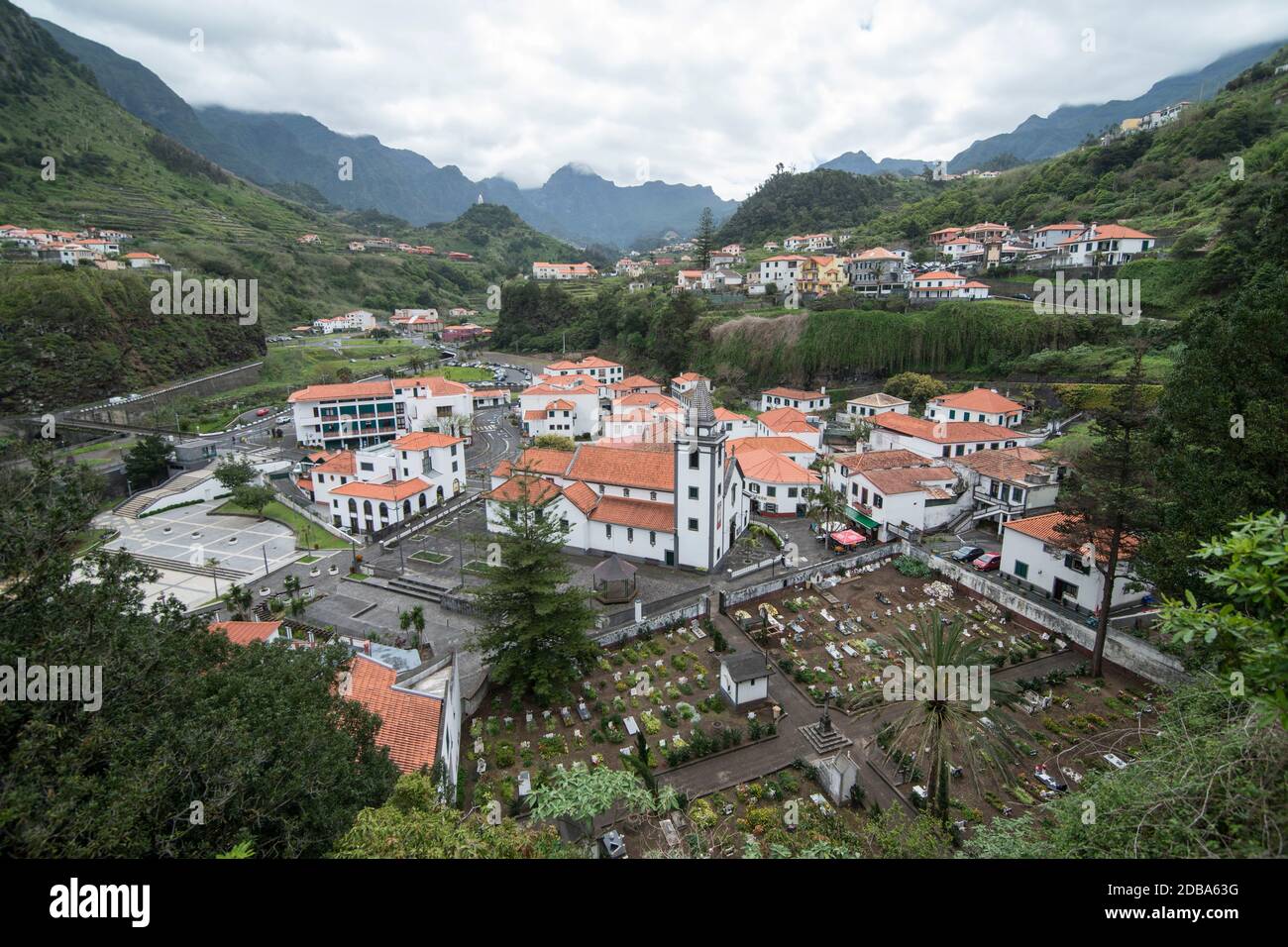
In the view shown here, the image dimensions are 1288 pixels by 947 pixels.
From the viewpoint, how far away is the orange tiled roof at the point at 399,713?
1171cm

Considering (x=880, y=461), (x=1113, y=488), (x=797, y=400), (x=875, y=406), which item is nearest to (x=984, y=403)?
(x=875, y=406)

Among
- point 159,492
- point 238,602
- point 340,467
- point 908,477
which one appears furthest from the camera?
point 159,492

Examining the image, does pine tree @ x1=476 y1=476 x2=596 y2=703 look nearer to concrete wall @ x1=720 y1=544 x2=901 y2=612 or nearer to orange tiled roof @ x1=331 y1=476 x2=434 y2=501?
concrete wall @ x1=720 y1=544 x2=901 y2=612

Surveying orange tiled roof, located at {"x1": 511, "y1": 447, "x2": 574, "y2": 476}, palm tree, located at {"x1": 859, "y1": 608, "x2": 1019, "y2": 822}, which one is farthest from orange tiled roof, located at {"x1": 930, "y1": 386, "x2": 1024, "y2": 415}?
palm tree, located at {"x1": 859, "y1": 608, "x2": 1019, "y2": 822}

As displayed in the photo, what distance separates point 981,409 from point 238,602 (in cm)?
4123

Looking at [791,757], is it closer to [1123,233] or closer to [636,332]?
[1123,233]

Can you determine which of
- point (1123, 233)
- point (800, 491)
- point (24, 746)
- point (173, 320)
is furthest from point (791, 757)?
point (173, 320)

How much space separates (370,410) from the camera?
160ft

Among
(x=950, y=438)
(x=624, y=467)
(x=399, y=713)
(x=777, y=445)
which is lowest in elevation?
(x=399, y=713)

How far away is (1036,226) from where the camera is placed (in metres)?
65.0

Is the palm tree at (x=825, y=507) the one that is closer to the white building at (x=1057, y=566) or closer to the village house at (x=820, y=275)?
the white building at (x=1057, y=566)

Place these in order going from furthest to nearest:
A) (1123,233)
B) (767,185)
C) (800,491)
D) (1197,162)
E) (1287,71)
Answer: (767,185) < (1287,71) < (1197,162) < (1123,233) < (800,491)

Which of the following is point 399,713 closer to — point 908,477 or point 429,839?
point 429,839

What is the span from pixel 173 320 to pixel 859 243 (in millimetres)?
85387
